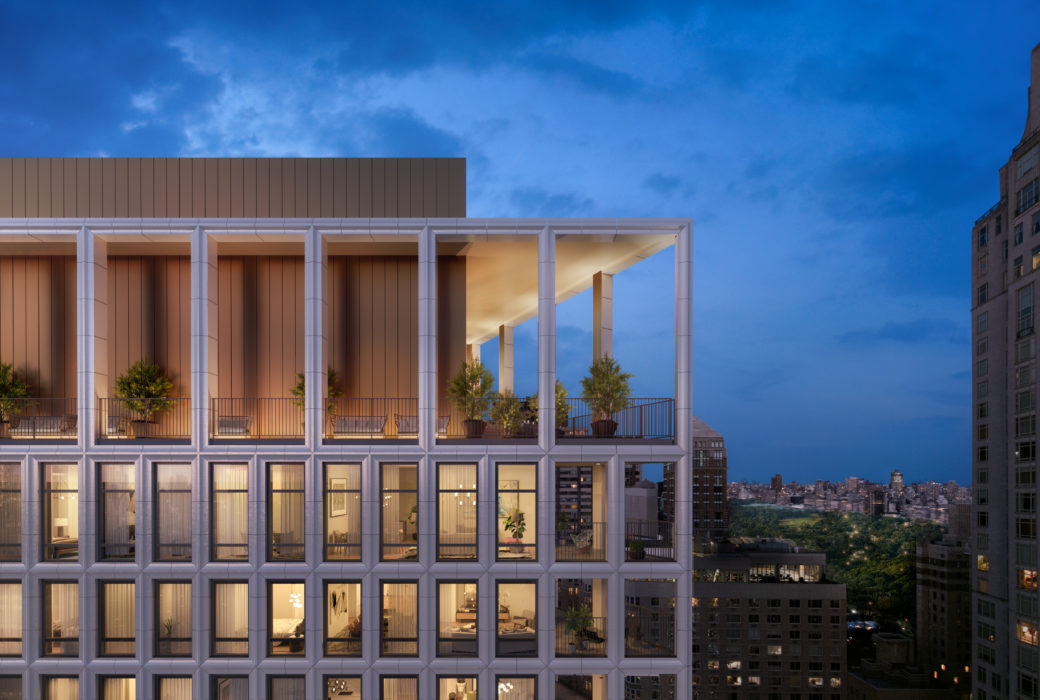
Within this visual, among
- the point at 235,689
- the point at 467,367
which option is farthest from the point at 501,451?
the point at 235,689

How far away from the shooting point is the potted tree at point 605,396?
56.8ft

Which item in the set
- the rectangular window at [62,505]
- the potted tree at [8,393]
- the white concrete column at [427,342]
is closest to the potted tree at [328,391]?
the white concrete column at [427,342]

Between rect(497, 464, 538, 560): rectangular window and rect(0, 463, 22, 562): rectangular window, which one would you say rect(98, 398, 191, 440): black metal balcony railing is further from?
rect(497, 464, 538, 560): rectangular window

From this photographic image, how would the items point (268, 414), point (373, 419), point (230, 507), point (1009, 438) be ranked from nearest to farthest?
point (230, 507) < point (373, 419) < point (268, 414) < point (1009, 438)

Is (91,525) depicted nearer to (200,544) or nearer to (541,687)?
(200,544)

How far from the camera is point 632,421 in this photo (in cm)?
1733

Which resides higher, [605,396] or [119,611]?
[605,396]

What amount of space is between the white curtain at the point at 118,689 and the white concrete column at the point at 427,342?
1041cm

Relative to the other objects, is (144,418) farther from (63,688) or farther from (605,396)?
(605,396)

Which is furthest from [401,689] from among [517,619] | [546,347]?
[546,347]

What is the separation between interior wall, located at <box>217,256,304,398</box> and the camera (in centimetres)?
Answer: 1933

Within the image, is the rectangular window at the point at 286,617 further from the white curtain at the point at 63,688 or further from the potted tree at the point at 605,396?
the potted tree at the point at 605,396

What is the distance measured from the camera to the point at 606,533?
1675cm

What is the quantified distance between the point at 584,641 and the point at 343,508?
7.68 meters
